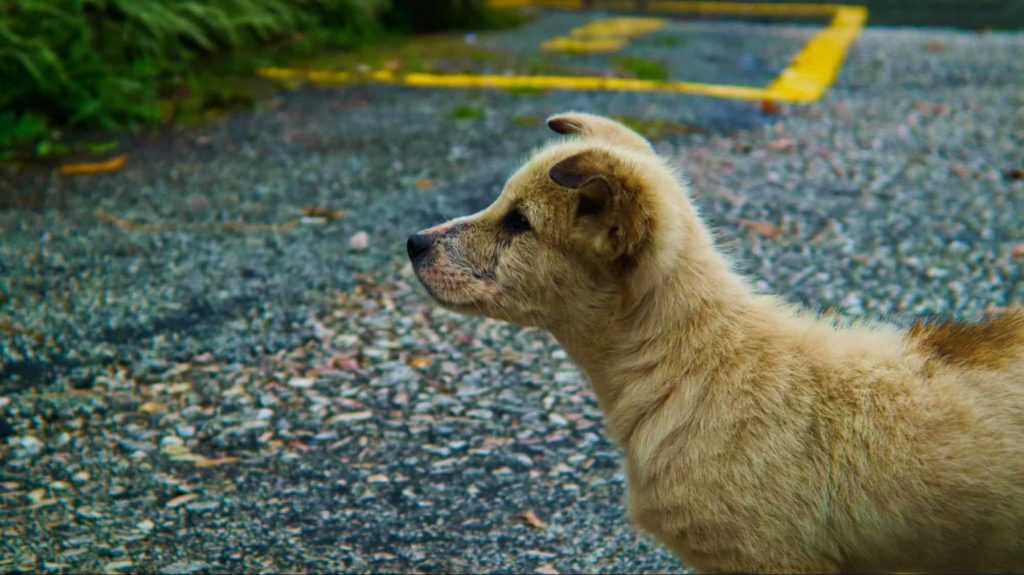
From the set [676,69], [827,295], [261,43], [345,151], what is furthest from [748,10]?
[827,295]

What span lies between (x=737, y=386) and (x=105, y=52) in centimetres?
642

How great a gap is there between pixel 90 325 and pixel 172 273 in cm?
64

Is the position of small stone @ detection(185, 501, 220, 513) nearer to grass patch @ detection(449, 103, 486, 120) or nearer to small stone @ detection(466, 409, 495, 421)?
small stone @ detection(466, 409, 495, 421)

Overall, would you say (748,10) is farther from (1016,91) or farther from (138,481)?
(138,481)

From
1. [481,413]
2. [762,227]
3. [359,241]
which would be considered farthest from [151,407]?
[762,227]

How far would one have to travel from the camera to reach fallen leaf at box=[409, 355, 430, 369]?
5.12 metres

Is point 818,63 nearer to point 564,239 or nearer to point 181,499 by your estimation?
point 564,239

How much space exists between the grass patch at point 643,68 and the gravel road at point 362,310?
0.77 metres

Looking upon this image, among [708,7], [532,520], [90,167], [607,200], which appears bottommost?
[532,520]

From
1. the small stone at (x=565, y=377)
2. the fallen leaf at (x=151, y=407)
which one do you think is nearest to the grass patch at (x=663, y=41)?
the small stone at (x=565, y=377)

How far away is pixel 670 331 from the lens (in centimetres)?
334

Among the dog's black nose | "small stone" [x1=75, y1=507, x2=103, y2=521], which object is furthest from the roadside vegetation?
the dog's black nose

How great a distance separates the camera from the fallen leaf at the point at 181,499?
408 cm

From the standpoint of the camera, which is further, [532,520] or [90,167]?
[90,167]
